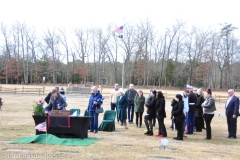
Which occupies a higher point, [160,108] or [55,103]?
[55,103]

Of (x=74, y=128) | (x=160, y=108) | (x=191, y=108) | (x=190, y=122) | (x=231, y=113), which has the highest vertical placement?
(x=160, y=108)

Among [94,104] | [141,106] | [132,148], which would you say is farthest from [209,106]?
[94,104]

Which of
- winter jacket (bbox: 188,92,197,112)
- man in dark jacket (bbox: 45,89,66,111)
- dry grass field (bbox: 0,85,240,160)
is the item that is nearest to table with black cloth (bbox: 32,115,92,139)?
dry grass field (bbox: 0,85,240,160)

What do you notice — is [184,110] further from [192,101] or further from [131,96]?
[131,96]

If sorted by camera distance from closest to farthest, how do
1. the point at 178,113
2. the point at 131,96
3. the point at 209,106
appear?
the point at 178,113
the point at 209,106
the point at 131,96

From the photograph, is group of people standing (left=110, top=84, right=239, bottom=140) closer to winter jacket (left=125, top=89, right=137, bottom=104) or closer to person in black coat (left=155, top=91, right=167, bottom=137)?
person in black coat (left=155, top=91, right=167, bottom=137)

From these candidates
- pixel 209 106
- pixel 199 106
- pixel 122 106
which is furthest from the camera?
pixel 122 106

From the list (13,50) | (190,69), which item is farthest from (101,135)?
(13,50)

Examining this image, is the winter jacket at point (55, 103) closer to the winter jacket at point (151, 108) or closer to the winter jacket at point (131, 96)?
the winter jacket at point (151, 108)

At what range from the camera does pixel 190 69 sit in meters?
65.6

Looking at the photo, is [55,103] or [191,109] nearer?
[55,103]

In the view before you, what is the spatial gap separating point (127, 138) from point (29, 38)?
2638 inches

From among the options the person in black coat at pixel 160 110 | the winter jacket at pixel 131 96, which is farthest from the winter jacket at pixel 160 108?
the winter jacket at pixel 131 96

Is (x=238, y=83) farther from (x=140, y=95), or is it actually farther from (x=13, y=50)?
(x=140, y=95)
